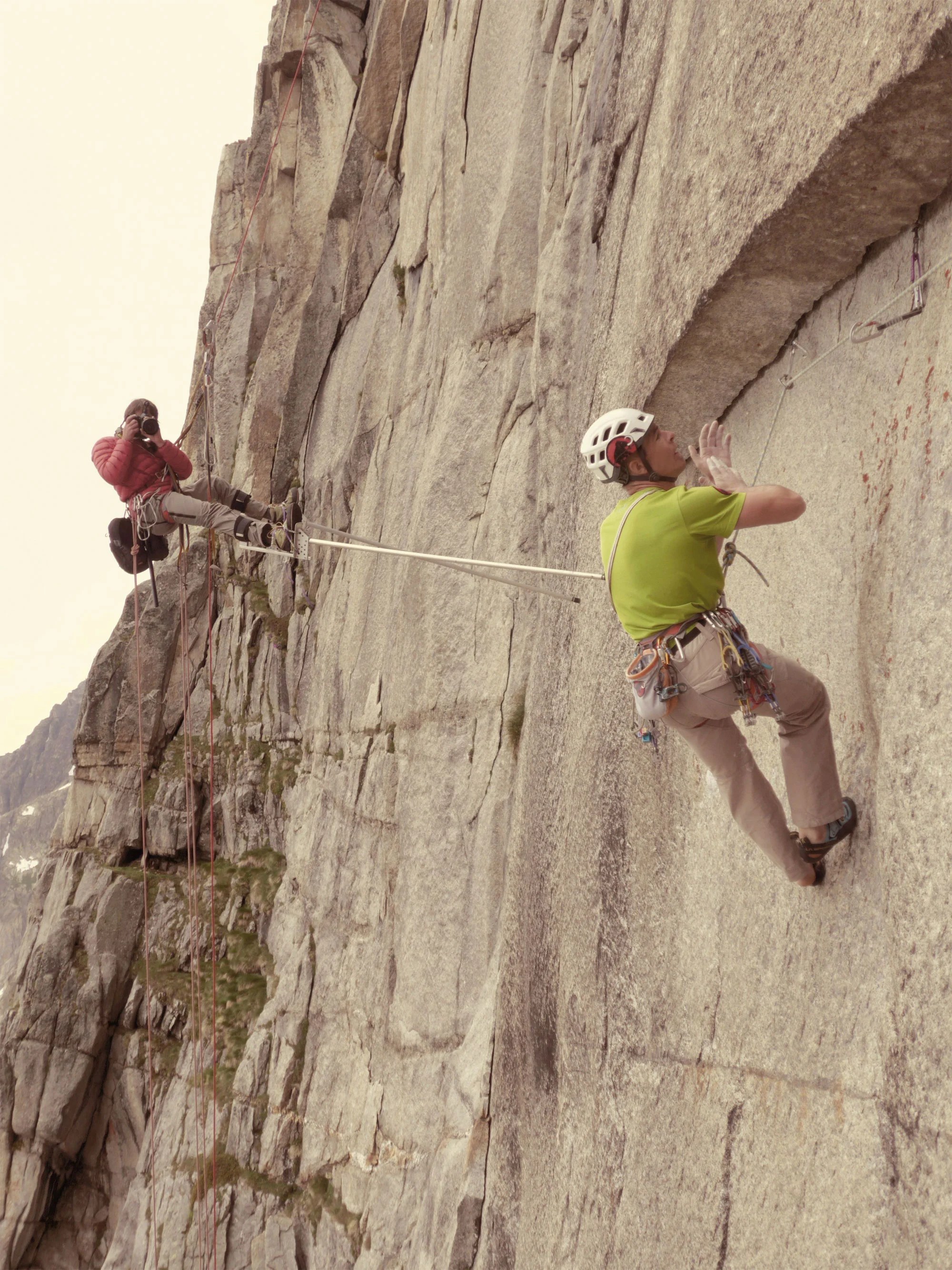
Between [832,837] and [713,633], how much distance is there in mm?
1108

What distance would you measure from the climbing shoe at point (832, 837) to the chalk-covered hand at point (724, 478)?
1.57m

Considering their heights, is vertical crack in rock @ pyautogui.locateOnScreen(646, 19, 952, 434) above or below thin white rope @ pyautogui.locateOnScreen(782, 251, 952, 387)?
above

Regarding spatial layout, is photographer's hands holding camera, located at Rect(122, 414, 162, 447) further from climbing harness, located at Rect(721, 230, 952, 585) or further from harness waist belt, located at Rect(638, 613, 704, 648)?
harness waist belt, located at Rect(638, 613, 704, 648)

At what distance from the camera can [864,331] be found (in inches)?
210

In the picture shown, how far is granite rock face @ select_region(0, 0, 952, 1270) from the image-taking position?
181 inches

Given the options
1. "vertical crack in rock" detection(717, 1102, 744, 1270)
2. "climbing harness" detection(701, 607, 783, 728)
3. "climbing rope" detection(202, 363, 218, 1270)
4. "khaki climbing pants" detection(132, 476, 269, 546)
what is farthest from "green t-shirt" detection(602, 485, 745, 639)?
"climbing rope" detection(202, 363, 218, 1270)

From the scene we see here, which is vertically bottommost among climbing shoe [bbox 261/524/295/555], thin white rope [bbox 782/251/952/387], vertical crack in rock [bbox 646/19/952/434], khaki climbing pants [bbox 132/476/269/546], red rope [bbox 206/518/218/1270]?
red rope [bbox 206/518/218/1270]

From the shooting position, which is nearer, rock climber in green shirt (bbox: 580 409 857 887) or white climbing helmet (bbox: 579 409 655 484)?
rock climber in green shirt (bbox: 580 409 857 887)

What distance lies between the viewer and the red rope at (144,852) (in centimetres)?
1417

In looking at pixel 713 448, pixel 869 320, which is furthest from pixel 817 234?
pixel 713 448

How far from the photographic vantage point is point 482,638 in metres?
10.8

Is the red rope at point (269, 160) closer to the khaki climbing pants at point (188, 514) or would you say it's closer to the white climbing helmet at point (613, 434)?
the khaki climbing pants at point (188, 514)

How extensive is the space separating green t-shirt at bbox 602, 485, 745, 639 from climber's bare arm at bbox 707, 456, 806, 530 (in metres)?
0.05

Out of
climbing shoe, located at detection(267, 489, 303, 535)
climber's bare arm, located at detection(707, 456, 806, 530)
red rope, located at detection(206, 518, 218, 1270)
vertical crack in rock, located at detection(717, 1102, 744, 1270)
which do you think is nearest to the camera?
climber's bare arm, located at detection(707, 456, 806, 530)
